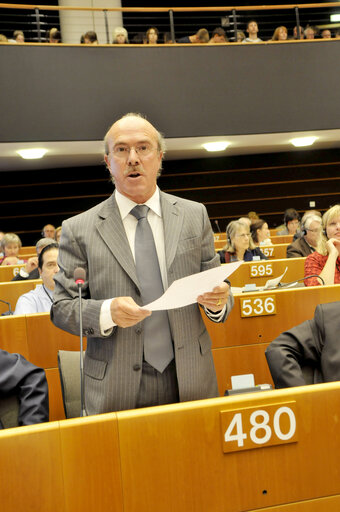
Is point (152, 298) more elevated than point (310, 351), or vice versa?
point (152, 298)

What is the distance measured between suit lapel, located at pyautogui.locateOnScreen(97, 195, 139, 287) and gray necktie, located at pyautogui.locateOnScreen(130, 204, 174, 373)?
32 mm

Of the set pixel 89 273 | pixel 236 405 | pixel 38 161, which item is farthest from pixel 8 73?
pixel 236 405

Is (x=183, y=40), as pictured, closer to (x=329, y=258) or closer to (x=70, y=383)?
(x=329, y=258)

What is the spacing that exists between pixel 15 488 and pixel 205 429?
40cm

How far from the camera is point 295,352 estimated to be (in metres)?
1.94

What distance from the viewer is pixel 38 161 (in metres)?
10.4

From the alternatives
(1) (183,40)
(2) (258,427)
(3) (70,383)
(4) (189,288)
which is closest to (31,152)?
(1) (183,40)

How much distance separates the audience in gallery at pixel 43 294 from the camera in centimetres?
308

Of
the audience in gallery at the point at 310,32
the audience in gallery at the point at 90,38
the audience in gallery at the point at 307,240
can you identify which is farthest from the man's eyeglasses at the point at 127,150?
the audience in gallery at the point at 310,32

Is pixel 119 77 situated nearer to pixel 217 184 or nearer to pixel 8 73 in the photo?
pixel 8 73

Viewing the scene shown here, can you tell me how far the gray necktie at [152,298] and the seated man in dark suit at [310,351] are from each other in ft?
2.19

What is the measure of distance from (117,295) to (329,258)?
A: 244 centimetres

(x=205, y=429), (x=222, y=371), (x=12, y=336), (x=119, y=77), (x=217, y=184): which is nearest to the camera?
(x=205, y=429)

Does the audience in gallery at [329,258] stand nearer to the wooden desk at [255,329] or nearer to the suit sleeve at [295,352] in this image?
the wooden desk at [255,329]
